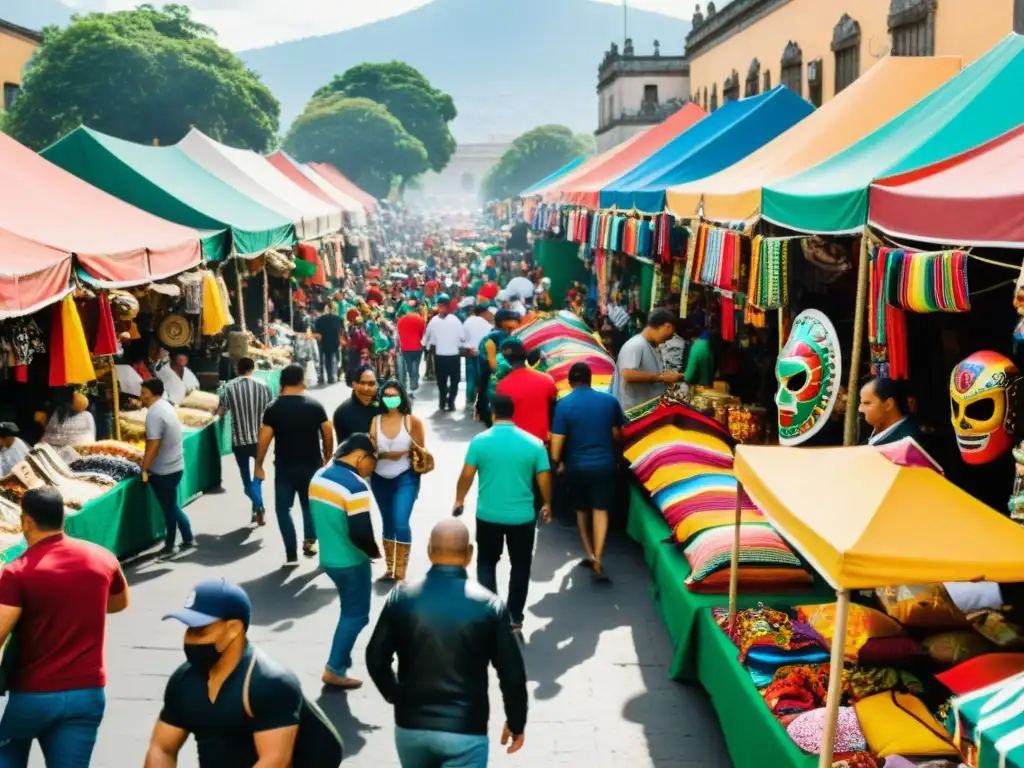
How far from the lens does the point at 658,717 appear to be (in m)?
6.16

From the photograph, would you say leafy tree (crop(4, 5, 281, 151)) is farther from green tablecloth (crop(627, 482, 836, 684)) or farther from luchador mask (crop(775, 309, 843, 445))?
luchador mask (crop(775, 309, 843, 445))

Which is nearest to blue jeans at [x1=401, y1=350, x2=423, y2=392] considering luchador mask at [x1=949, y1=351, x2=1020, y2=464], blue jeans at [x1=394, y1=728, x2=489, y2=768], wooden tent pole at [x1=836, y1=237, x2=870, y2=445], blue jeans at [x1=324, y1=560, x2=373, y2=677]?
blue jeans at [x1=324, y1=560, x2=373, y2=677]

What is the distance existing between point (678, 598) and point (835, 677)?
275 centimetres

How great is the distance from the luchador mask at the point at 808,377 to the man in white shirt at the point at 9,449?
5.40m

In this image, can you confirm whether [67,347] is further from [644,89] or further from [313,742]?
[644,89]

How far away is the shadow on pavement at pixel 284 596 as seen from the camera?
25.0 feet

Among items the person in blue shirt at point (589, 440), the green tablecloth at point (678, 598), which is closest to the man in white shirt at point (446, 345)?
the person in blue shirt at point (589, 440)

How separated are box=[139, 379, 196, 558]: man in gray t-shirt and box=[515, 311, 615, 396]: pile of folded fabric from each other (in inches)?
169

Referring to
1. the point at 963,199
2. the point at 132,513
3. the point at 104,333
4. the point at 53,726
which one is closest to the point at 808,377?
the point at 963,199

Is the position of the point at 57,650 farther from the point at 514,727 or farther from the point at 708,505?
the point at 708,505

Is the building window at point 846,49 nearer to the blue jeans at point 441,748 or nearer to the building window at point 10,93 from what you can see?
the blue jeans at point 441,748

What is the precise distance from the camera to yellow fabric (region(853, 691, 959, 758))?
14.4 feet

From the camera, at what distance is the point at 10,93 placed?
53812 mm

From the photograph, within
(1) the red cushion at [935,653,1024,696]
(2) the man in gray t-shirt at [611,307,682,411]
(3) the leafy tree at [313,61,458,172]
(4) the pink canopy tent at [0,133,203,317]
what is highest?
(3) the leafy tree at [313,61,458,172]
